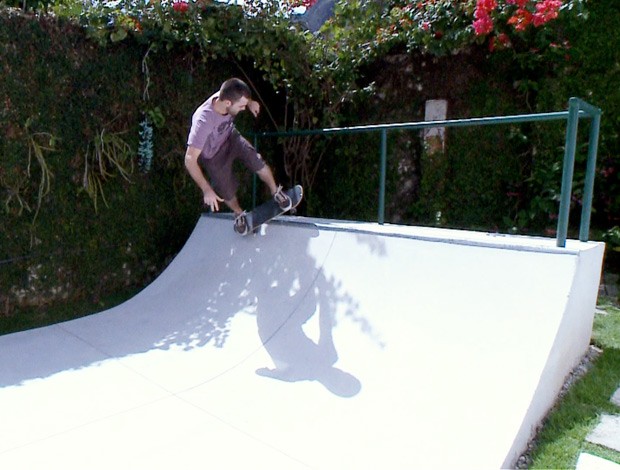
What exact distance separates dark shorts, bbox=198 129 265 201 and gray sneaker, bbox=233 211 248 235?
0.66 feet

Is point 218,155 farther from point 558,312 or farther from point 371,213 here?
point 558,312

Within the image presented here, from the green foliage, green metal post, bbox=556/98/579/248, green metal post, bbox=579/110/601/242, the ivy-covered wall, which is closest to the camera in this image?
green metal post, bbox=556/98/579/248

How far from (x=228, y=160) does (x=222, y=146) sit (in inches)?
5.7

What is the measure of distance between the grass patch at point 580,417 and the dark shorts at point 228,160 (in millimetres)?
2502

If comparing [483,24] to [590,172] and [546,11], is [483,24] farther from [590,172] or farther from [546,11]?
[590,172]

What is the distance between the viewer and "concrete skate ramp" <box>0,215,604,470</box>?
1.68 metres

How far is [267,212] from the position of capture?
11.3 feet

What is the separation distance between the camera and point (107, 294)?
12.5 feet

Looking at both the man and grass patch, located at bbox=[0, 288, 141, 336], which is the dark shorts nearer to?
the man

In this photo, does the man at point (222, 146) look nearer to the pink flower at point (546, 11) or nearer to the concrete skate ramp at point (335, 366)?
the concrete skate ramp at point (335, 366)

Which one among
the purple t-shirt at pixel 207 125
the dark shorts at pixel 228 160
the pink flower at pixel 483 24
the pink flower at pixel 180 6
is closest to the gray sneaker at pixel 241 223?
the dark shorts at pixel 228 160

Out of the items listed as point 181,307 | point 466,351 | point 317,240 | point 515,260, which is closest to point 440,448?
point 466,351

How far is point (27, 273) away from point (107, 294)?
0.64 m

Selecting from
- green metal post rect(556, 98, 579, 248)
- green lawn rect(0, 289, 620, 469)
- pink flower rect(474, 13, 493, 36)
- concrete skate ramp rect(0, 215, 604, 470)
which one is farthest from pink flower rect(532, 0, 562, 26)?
green lawn rect(0, 289, 620, 469)
